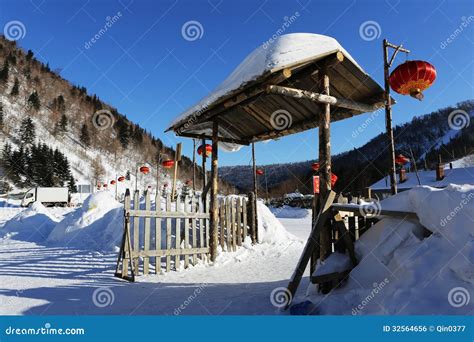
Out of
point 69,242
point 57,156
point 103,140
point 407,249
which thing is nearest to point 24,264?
point 69,242

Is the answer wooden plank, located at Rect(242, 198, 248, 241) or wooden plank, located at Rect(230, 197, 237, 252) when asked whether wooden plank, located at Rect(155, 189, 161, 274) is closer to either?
wooden plank, located at Rect(230, 197, 237, 252)

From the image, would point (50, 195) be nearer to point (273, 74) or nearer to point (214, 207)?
point (214, 207)

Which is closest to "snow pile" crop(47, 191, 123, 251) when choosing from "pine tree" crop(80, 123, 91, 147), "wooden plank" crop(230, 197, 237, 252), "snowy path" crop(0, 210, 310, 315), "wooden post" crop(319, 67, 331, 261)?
"snowy path" crop(0, 210, 310, 315)

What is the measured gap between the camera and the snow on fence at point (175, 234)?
657 cm

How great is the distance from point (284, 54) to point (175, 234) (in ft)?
17.6

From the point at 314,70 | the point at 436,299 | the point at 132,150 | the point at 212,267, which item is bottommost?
the point at 212,267

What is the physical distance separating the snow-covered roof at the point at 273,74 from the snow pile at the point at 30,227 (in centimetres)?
923

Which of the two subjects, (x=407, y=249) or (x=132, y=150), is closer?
(x=407, y=249)

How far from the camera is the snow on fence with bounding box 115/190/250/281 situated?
657cm

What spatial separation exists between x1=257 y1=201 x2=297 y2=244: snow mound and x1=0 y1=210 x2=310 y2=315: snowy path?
0.80m

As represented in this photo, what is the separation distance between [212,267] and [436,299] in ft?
17.7

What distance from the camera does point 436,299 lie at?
116 inches

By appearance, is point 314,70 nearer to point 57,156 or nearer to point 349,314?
point 349,314

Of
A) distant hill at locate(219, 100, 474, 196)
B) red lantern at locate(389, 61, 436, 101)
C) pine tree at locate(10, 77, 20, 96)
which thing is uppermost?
pine tree at locate(10, 77, 20, 96)
